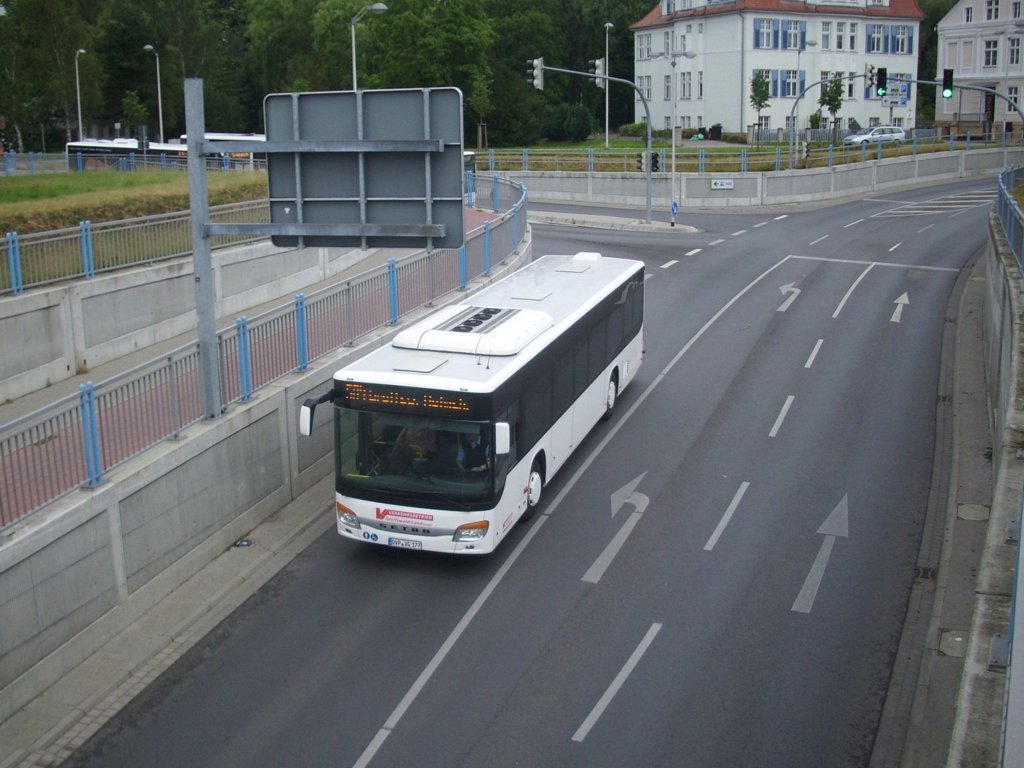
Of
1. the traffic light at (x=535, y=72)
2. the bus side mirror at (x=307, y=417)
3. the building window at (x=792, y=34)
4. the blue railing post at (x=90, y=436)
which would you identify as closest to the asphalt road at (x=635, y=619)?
the bus side mirror at (x=307, y=417)

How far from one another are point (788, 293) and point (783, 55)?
5111 cm

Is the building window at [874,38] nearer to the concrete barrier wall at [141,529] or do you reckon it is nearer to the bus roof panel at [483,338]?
the bus roof panel at [483,338]

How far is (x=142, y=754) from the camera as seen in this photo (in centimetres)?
1048

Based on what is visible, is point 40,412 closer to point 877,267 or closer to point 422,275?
point 422,275

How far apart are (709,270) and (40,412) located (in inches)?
991

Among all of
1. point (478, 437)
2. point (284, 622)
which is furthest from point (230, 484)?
point (478, 437)

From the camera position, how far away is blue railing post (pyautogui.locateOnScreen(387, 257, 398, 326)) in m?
19.5

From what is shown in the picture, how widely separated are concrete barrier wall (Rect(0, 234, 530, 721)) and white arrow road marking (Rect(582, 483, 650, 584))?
173 inches

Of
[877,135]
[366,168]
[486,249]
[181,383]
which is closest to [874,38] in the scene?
[877,135]

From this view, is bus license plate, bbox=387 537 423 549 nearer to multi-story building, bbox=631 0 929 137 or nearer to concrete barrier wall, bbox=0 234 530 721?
concrete barrier wall, bbox=0 234 530 721

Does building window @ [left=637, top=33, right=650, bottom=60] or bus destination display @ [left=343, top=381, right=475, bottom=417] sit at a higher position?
building window @ [left=637, top=33, right=650, bottom=60]

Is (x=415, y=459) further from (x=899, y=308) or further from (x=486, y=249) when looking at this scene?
(x=899, y=308)

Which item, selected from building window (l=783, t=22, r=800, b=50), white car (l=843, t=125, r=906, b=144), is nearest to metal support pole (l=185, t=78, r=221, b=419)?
white car (l=843, t=125, r=906, b=144)

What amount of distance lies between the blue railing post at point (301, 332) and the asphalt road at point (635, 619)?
9.92 feet
